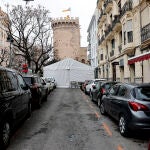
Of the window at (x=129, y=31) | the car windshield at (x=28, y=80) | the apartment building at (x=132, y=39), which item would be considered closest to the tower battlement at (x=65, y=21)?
the apartment building at (x=132, y=39)

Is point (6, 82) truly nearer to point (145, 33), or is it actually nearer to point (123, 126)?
point (123, 126)

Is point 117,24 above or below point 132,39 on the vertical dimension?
above

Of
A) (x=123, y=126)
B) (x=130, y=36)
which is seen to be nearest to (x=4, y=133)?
(x=123, y=126)

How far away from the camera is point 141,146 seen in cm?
710

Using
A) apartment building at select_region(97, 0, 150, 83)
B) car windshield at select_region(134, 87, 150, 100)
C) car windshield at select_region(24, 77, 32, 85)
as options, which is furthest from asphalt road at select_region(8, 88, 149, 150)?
apartment building at select_region(97, 0, 150, 83)

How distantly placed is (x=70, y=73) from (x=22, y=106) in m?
35.4

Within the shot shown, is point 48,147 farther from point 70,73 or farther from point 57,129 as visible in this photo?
point 70,73

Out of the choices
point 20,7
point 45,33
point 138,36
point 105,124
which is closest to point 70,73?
point 45,33

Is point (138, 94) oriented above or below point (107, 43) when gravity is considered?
below

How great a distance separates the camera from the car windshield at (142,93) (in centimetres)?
791

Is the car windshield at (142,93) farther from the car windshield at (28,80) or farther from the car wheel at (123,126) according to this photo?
the car windshield at (28,80)

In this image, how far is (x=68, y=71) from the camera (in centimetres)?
4444

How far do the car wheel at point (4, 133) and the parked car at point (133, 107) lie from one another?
10.7ft

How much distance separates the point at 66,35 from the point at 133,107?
202ft
